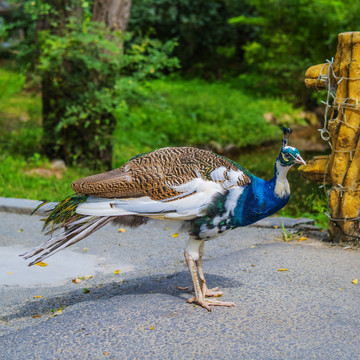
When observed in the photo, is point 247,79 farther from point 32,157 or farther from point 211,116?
point 32,157

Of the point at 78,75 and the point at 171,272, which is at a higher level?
the point at 78,75

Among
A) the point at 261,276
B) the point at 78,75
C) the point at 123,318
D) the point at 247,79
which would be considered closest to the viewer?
the point at 123,318

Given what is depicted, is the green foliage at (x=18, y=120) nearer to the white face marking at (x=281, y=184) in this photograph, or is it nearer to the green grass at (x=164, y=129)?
the green grass at (x=164, y=129)

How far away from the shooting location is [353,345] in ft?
11.0

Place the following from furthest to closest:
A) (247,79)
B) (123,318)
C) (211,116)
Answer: (247,79)
(211,116)
(123,318)

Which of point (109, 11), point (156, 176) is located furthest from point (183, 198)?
point (109, 11)

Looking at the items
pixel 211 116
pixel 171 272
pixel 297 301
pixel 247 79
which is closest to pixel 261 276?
pixel 297 301

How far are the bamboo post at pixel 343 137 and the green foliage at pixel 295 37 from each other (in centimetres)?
1022

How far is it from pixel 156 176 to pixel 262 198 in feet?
2.45

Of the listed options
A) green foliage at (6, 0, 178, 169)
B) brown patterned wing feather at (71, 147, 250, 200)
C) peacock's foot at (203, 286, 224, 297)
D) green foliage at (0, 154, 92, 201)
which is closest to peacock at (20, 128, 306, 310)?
brown patterned wing feather at (71, 147, 250, 200)

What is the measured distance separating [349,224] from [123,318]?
8.22 ft

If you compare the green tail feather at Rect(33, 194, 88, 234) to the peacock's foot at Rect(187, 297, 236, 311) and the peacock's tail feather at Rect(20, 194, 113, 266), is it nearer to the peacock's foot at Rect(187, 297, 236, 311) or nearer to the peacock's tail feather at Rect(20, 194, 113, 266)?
the peacock's tail feather at Rect(20, 194, 113, 266)

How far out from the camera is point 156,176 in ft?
12.5

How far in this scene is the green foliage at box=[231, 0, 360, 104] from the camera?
14969 millimetres
